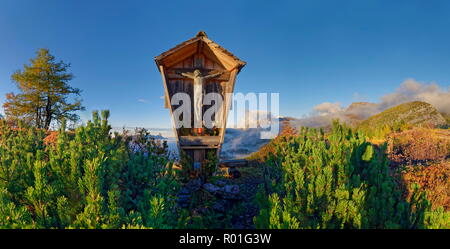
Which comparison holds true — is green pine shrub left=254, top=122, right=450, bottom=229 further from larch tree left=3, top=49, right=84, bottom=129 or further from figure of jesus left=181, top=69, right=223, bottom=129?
larch tree left=3, top=49, right=84, bottom=129

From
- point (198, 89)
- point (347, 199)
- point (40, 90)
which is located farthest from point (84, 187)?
point (40, 90)

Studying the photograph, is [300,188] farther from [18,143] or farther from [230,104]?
[18,143]

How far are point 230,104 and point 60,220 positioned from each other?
557 centimetres

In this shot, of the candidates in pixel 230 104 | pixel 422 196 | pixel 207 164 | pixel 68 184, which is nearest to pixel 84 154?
pixel 68 184

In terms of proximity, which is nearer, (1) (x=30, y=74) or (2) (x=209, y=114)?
(2) (x=209, y=114)

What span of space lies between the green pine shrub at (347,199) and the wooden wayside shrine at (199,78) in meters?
3.27

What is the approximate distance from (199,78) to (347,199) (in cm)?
555

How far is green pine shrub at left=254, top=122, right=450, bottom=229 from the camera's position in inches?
135

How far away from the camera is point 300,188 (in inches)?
152

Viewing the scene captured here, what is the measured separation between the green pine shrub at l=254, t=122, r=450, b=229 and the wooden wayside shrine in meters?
3.27

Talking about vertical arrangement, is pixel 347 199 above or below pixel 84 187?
below

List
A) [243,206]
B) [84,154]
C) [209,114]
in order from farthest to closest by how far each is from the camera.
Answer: [209,114]
[243,206]
[84,154]

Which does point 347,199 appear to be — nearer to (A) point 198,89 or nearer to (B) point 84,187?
(B) point 84,187

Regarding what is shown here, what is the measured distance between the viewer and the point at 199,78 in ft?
24.0
